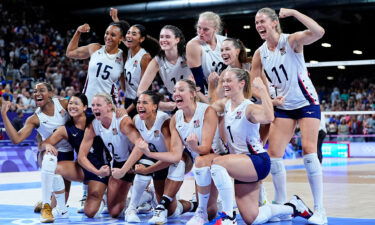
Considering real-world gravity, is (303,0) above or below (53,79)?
above

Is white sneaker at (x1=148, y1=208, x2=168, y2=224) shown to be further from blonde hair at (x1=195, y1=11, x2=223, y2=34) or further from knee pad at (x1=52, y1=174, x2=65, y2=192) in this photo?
blonde hair at (x1=195, y1=11, x2=223, y2=34)

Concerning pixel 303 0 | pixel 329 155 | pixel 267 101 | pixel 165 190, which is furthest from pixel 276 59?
pixel 329 155

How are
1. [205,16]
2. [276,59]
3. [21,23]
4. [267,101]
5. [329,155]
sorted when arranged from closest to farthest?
[267,101]
[276,59]
[205,16]
[329,155]
[21,23]

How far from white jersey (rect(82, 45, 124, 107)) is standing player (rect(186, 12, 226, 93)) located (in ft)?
3.73

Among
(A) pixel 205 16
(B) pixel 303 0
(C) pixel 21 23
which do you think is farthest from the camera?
(C) pixel 21 23

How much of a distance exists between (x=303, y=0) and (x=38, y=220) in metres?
15.3

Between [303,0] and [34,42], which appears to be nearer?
[303,0]

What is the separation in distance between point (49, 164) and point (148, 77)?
5.18 ft

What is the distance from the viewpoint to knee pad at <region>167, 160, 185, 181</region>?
20.5 feet

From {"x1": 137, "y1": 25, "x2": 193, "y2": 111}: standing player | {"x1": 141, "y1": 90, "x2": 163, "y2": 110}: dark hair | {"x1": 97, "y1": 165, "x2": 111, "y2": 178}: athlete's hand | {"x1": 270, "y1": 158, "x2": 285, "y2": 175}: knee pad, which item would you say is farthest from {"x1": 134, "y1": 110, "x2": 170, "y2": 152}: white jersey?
{"x1": 270, "y1": 158, "x2": 285, "y2": 175}: knee pad

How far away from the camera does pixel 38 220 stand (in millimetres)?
6121

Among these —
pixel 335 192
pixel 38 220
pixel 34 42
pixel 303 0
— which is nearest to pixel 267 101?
pixel 38 220

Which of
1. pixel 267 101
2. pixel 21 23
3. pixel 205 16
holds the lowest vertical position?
pixel 267 101

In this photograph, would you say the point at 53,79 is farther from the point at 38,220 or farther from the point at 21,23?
the point at 38,220
